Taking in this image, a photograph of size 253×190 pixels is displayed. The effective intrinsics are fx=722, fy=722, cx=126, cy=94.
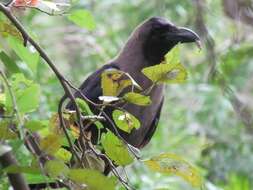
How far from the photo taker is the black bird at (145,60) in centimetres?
346

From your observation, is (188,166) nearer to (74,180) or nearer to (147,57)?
(74,180)

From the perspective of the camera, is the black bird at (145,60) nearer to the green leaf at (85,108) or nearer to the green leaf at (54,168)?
the green leaf at (85,108)

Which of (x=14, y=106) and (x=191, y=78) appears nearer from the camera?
(x=14, y=106)

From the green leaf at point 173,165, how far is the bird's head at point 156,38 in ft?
6.96

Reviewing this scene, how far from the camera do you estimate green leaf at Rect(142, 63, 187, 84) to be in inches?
56.8

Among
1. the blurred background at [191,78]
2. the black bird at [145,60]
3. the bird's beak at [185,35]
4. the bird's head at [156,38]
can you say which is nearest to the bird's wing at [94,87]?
the black bird at [145,60]

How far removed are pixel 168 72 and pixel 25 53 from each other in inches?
11.7

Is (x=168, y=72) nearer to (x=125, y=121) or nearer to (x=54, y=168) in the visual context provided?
(x=125, y=121)

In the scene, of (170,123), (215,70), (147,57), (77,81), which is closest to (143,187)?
(147,57)

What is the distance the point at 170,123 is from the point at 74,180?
16.0 feet

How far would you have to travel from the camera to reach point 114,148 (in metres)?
1.40

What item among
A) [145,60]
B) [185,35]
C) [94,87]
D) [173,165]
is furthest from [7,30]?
[145,60]

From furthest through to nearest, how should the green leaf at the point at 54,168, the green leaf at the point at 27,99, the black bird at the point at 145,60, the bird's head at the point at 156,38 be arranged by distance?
the bird's head at the point at 156,38, the black bird at the point at 145,60, the green leaf at the point at 27,99, the green leaf at the point at 54,168

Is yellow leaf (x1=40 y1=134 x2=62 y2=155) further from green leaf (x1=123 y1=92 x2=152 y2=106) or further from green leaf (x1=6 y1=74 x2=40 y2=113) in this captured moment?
green leaf (x1=123 y1=92 x2=152 y2=106)
